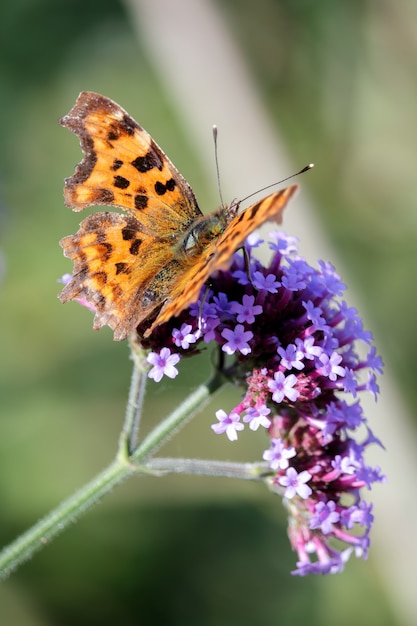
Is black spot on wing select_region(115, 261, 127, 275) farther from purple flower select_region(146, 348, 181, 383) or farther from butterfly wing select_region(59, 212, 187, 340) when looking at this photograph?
purple flower select_region(146, 348, 181, 383)

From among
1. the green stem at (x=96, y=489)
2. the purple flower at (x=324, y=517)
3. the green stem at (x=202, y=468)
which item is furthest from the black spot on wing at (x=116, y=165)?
the purple flower at (x=324, y=517)

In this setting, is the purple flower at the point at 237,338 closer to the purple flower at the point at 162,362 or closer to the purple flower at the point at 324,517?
the purple flower at the point at 162,362

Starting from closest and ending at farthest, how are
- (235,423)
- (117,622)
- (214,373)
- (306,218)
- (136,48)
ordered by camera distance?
(235,423) < (214,373) < (117,622) < (306,218) < (136,48)

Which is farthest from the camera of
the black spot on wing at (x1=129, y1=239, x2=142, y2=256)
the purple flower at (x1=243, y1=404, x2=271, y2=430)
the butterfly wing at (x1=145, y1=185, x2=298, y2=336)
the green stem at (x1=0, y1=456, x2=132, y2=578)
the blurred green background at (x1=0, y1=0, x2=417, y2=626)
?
the blurred green background at (x1=0, y1=0, x2=417, y2=626)

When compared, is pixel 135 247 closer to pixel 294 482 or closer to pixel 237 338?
pixel 237 338

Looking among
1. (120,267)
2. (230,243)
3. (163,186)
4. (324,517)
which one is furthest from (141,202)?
(324,517)

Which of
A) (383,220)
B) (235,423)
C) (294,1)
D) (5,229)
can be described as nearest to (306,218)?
(383,220)

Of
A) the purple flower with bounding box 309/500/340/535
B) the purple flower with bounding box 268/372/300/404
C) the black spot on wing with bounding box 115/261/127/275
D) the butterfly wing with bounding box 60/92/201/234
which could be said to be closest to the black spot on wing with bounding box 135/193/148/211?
the butterfly wing with bounding box 60/92/201/234

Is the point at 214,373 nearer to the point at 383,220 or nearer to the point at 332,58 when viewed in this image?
the point at 383,220
